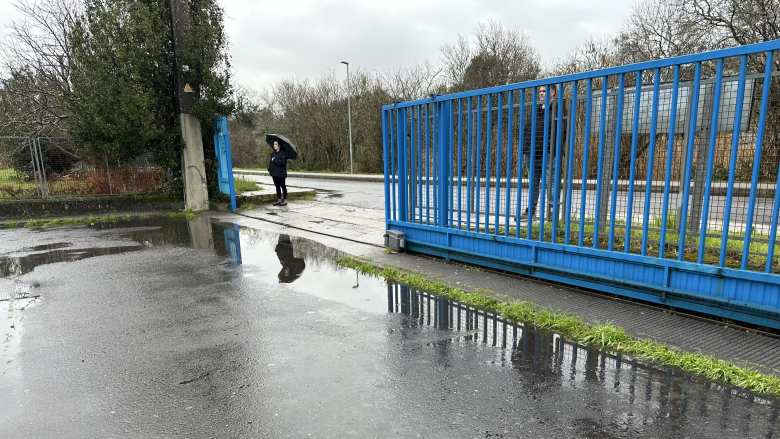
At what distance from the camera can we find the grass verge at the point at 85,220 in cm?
1051

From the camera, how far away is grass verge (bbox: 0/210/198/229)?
1051 cm

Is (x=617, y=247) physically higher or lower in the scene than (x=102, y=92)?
lower

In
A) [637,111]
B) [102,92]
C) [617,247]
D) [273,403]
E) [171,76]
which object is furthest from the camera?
[171,76]

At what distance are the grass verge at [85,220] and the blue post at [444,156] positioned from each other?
24.2 feet

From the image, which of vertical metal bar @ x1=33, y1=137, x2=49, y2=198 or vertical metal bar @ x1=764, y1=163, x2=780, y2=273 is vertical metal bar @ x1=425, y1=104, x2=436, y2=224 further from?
vertical metal bar @ x1=33, y1=137, x2=49, y2=198

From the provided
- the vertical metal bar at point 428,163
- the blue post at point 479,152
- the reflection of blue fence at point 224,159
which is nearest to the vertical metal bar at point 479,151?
the blue post at point 479,152

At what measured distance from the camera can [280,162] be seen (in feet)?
41.3

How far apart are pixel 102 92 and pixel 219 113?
102 inches

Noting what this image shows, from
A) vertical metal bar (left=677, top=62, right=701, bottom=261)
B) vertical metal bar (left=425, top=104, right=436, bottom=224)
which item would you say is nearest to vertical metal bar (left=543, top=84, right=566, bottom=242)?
vertical metal bar (left=677, top=62, right=701, bottom=261)

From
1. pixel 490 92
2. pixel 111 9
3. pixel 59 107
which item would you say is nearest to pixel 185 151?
pixel 111 9

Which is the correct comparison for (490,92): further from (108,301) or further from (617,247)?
(108,301)

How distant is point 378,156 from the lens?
2933cm

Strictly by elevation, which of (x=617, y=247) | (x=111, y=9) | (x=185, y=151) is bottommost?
(x=617, y=247)

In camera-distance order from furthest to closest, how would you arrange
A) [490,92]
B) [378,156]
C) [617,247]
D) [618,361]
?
[378,156]
[490,92]
[617,247]
[618,361]
